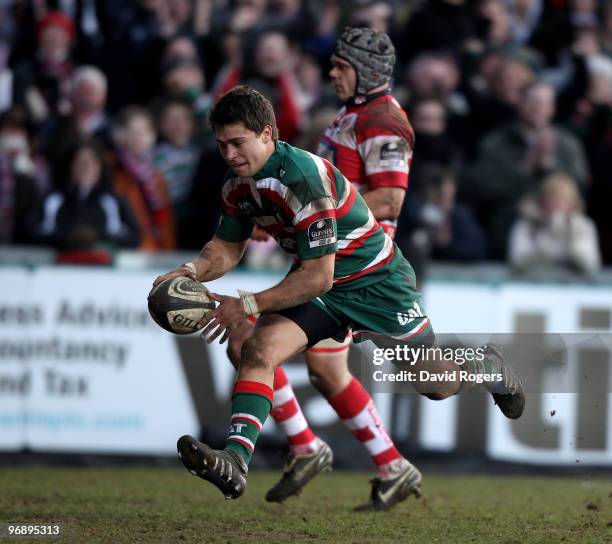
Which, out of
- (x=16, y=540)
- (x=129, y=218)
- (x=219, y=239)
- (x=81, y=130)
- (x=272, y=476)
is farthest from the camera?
(x=81, y=130)

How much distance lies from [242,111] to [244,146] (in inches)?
7.3

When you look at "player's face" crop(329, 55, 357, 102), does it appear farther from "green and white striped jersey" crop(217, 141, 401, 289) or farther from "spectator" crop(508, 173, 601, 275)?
"spectator" crop(508, 173, 601, 275)

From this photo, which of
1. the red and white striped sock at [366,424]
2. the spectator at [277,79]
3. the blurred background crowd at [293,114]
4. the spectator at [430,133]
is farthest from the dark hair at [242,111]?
the spectator at [430,133]

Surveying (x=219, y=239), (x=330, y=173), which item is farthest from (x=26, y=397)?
(x=330, y=173)

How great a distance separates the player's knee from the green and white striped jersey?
1.78 ft

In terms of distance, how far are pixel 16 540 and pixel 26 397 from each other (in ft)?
15.9

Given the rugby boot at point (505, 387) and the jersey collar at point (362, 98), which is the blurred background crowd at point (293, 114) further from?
the rugby boot at point (505, 387)

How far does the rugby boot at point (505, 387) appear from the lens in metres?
7.75

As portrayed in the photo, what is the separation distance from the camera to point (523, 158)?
45.3 feet

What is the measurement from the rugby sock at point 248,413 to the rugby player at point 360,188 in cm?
90

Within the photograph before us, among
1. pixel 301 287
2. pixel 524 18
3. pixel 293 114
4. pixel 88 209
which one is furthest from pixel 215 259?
pixel 524 18

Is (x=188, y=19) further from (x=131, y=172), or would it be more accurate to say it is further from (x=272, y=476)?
(x=272, y=476)

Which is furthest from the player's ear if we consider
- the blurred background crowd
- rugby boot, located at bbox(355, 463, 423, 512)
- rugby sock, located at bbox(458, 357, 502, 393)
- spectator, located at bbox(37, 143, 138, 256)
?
spectator, located at bbox(37, 143, 138, 256)

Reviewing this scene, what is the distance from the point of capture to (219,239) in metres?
7.68
